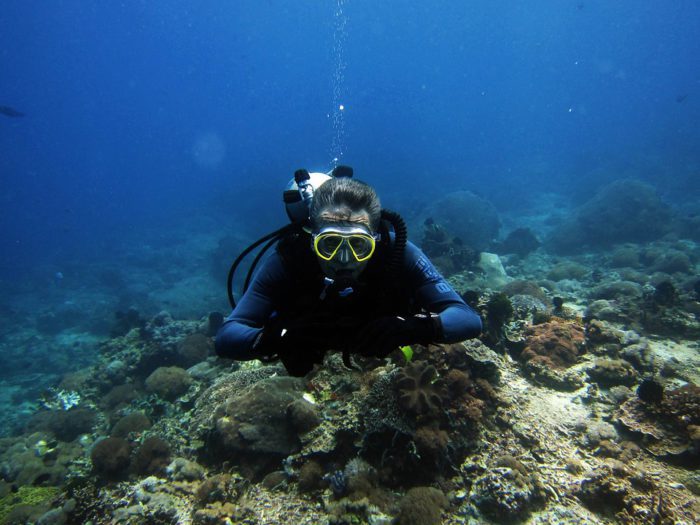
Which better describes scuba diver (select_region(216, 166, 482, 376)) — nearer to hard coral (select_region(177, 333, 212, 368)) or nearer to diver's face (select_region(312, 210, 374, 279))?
diver's face (select_region(312, 210, 374, 279))

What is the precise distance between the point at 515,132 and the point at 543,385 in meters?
139

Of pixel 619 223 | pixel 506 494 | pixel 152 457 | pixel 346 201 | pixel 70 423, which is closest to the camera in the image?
pixel 346 201

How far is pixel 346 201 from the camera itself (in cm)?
295

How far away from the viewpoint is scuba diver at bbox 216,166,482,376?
247cm

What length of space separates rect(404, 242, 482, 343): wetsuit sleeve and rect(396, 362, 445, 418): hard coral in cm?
150

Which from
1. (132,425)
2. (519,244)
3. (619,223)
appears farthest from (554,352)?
(619,223)

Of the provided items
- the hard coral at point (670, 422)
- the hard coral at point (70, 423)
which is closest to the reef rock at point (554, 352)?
the hard coral at point (670, 422)

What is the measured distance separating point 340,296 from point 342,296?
17 mm

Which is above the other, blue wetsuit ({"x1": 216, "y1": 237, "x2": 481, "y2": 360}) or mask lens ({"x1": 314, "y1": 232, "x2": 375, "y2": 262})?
mask lens ({"x1": 314, "y1": 232, "x2": 375, "y2": 262})

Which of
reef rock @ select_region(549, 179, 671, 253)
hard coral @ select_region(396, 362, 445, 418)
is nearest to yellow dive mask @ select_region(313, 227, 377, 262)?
hard coral @ select_region(396, 362, 445, 418)

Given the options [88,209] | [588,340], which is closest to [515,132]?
[588,340]

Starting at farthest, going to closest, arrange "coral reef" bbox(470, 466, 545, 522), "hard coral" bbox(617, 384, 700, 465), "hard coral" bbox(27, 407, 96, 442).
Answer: "hard coral" bbox(27, 407, 96, 442) → "hard coral" bbox(617, 384, 700, 465) → "coral reef" bbox(470, 466, 545, 522)

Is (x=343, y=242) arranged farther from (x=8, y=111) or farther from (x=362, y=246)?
(x=8, y=111)

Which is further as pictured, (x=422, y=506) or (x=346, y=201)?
(x=422, y=506)
